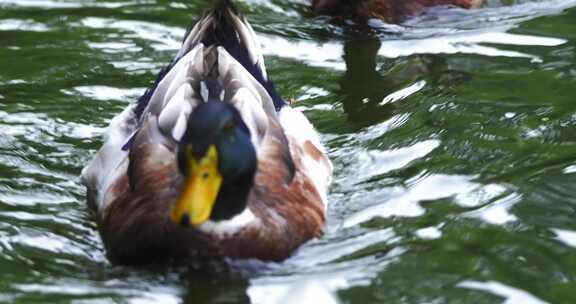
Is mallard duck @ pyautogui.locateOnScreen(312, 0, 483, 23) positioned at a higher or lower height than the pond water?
higher

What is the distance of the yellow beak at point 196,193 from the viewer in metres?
6.29

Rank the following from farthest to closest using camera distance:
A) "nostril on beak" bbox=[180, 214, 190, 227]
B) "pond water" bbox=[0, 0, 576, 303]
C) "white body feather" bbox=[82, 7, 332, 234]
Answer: "white body feather" bbox=[82, 7, 332, 234] → "pond water" bbox=[0, 0, 576, 303] → "nostril on beak" bbox=[180, 214, 190, 227]

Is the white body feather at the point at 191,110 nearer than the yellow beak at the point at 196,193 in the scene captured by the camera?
No

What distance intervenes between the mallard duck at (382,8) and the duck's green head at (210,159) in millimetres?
4182

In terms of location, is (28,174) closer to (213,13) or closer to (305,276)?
(213,13)

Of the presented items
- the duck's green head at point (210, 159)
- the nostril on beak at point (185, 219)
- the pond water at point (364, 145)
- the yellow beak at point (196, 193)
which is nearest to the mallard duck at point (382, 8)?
the pond water at point (364, 145)

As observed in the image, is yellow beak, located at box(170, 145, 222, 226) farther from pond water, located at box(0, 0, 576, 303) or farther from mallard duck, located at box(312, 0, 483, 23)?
mallard duck, located at box(312, 0, 483, 23)

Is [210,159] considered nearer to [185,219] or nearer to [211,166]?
[211,166]

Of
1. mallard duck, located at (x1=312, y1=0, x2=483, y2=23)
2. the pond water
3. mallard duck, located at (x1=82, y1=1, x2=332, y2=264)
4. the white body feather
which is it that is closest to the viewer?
mallard duck, located at (x1=82, y1=1, x2=332, y2=264)

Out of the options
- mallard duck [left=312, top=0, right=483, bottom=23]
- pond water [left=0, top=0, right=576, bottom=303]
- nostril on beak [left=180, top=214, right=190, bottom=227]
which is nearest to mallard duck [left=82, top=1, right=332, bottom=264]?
nostril on beak [left=180, top=214, right=190, bottom=227]

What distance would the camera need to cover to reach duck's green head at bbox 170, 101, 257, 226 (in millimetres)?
6301

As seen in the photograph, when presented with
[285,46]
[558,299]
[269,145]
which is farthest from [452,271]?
[285,46]

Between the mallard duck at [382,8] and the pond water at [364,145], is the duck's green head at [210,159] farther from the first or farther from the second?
the mallard duck at [382,8]

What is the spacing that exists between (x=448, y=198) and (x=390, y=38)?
3.09 m
